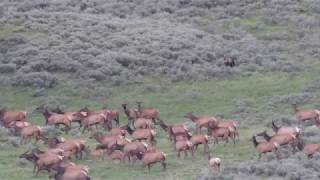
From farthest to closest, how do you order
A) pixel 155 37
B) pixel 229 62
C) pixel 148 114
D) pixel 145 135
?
pixel 155 37 < pixel 229 62 < pixel 148 114 < pixel 145 135

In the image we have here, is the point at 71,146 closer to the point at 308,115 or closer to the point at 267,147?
the point at 267,147

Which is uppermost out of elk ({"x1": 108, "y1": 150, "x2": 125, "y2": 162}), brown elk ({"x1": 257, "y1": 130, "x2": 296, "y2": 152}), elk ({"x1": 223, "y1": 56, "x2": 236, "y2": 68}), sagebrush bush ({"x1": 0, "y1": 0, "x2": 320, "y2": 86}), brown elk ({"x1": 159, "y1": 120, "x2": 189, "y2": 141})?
sagebrush bush ({"x1": 0, "y1": 0, "x2": 320, "y2": 86})

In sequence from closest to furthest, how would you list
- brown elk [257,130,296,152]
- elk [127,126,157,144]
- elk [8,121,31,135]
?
brown elk [257,130,296,152]
elk [127,126,157,144]
elk [8,121,31,135]

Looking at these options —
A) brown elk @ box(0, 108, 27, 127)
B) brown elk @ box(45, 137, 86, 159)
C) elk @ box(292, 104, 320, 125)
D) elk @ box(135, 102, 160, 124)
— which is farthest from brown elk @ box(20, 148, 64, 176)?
elk @ box(292, 104, 320, 125)

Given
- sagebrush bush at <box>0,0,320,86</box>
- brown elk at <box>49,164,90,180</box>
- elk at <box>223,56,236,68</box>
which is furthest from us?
elk at <box>223,56,236,68</box>

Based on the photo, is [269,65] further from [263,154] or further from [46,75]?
[263,154]

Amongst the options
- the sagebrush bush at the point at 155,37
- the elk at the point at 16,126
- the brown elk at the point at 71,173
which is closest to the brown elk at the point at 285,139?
the brown elk at the point at 71,173

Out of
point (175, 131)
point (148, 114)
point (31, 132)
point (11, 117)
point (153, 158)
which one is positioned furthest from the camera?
point (148, 114)

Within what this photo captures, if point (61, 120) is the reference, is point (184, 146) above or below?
below

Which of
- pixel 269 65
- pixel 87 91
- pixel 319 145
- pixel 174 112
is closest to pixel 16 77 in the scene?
pixel 87 91

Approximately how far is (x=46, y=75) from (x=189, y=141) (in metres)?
13.3

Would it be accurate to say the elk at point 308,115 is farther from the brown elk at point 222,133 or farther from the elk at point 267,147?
the elk at point 267,147

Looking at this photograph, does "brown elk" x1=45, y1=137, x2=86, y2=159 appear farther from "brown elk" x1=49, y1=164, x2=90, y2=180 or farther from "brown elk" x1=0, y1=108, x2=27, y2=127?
"brown elk" x1=0, y1=108, x2=27, y2=127

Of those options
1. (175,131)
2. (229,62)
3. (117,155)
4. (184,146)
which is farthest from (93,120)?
(229,62)
